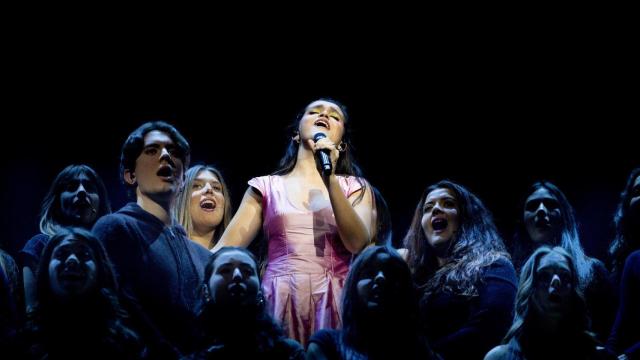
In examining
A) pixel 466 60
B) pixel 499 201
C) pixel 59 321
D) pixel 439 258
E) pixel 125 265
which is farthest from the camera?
pixel 466 60

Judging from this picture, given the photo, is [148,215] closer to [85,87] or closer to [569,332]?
[569,332]

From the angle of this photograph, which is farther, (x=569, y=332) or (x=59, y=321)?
(x=569, y=332)

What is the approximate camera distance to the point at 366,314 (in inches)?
126

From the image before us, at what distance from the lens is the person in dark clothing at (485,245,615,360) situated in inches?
128

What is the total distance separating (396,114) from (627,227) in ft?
5.29

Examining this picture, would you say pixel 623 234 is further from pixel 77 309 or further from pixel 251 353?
pixel 77 309

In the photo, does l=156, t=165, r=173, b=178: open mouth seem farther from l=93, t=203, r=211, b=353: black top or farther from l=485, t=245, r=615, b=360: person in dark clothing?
l=485, t=245, r=615, b=360: person in dark clothing

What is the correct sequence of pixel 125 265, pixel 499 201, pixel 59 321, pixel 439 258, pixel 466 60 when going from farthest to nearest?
1. pixel 466 60
2. pixel 499 201
3. pixel 439 258
4. pixel 125 265
5. pixel 59 321

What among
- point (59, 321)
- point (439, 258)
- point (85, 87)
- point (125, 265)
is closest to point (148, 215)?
point (125, 265)

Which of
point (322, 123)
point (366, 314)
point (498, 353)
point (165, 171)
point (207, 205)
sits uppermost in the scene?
point (322, 123)

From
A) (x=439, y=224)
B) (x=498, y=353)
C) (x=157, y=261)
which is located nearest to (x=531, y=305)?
(x=498, y=353)

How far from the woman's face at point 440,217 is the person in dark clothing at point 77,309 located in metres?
1.44

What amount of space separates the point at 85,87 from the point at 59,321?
235 cm

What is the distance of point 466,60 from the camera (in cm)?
535
